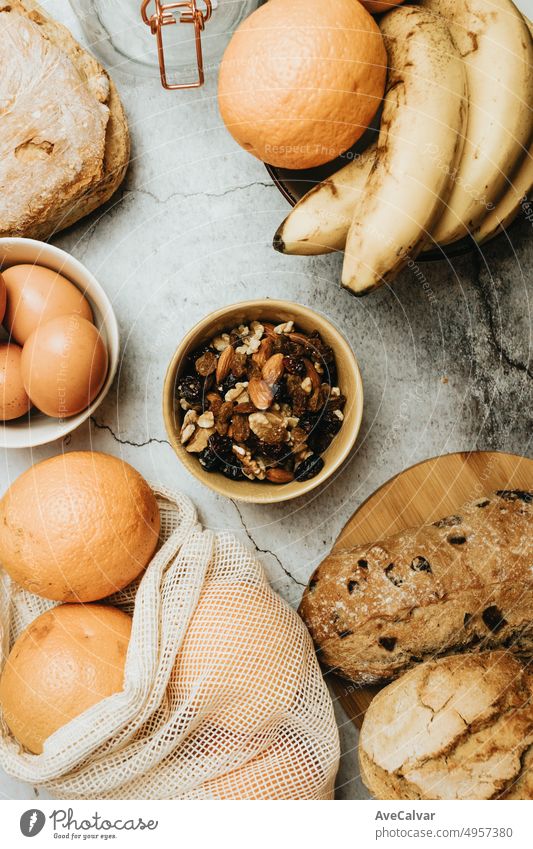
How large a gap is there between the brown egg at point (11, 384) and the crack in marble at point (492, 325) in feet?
1.57

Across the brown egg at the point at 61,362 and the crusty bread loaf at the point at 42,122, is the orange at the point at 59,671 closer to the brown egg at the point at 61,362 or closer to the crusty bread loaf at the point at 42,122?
the brown egg at the point at 61,362

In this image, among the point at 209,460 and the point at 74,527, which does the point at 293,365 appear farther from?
the point at 74,527

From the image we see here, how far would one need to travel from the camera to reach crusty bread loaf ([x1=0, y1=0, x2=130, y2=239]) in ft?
2.20

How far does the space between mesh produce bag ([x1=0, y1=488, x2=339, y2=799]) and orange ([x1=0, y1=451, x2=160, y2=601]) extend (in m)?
0.05

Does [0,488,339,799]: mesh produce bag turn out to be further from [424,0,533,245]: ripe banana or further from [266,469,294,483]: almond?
[424,0,533,245]: ripe banana

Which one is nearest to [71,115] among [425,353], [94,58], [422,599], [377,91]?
[94,58]

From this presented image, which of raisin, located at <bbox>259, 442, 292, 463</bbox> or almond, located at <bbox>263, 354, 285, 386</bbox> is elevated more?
almond, located at <bbox>263, 354, 285, 386</bbox>

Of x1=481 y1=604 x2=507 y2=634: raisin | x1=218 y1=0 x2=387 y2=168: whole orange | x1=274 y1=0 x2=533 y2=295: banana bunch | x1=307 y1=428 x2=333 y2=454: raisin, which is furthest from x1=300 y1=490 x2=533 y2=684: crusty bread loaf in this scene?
x1=218 y1=0 x2=387 y2=168: whole orange

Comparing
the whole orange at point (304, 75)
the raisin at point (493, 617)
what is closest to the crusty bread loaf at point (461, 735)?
the raisin at point (493, 617)

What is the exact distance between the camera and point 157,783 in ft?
2.07

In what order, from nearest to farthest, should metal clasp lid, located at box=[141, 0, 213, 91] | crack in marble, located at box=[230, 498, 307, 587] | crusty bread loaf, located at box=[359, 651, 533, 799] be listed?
crusty bread loaf, located at box=[359, 651, 533, 799] < metal clasp lid, located at box=[141, 0, 213, 91] < crack in marble, located at box=[230, 498, 307, 587]

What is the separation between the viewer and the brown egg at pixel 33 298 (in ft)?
2.12
